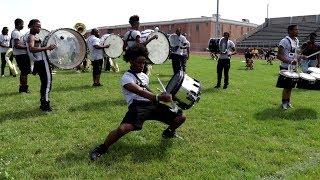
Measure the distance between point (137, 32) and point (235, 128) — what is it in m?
3.97

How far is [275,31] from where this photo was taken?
6047cm

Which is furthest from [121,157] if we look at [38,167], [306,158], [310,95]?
[310,95]

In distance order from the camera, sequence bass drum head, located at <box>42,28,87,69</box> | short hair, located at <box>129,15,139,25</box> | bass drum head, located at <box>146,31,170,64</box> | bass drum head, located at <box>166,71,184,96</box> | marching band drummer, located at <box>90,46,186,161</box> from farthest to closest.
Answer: bass drum head, located at <box>146,31,170,64</box>, short hair, located at <box>129,15,139,25</box>, bass drum head, located at <box>42,28,87,69</box>, bass drum head, located at <box>166,71,184,96</box>, marching band drummer, located at <box>90,46,186,161</box>

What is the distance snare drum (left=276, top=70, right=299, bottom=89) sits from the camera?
367 inches

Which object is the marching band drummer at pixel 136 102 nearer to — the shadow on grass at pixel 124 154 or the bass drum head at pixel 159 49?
the shadow on grass at pixel 124 154

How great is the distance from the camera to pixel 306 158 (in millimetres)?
6297

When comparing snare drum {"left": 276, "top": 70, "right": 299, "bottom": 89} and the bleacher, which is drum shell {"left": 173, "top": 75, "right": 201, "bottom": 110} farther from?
the bleacher

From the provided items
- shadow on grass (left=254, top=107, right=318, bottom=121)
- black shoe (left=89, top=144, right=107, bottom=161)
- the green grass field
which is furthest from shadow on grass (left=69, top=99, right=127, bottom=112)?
black shoe (left=89, top=144, right=107, bottom=161)

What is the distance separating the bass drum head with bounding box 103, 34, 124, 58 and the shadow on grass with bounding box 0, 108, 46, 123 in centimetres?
647

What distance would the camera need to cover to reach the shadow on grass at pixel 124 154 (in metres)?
5.99

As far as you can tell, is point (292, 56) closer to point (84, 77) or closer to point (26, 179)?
point (26, 179)

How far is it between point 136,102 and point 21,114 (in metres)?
3.75

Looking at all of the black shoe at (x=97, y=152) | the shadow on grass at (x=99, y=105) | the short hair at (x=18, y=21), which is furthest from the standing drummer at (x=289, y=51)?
the short hair at (x=18, y=21)

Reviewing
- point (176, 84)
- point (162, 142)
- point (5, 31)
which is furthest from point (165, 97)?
point (5, 31)
